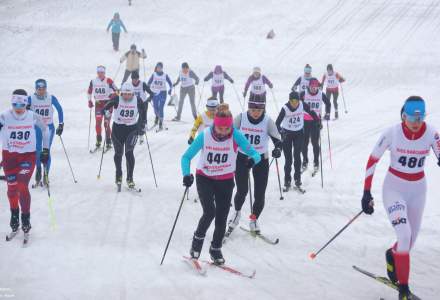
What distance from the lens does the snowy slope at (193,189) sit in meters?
6.08

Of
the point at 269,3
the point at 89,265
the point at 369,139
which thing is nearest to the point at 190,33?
the point at 269,3

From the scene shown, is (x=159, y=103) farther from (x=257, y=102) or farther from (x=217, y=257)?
(x=217, y=257)

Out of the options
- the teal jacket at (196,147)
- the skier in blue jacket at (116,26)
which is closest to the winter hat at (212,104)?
the teal jacket at (196,147)

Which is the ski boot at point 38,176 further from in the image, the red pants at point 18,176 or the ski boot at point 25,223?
the ski boot at point 25,223

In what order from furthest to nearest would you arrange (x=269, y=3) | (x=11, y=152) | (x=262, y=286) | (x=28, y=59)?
(x=269, y=3)
(x=28, y=59)
(x=11, y=152)
(x=262, y=286)

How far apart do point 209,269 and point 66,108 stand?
13106 millimetres

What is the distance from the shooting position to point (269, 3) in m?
33.3

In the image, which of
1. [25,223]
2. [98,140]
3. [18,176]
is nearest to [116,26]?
[98,140]

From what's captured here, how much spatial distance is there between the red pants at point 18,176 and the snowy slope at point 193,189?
2.09 feet

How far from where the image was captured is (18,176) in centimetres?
704

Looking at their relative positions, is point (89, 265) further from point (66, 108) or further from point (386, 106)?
point (386, 106)

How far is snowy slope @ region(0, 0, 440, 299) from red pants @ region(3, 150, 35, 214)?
638 millimetres

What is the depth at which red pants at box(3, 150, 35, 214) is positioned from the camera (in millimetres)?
7027

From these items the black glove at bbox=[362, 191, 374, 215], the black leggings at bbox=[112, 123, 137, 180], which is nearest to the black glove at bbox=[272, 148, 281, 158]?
the black glove at bbox=[362, 191, 374, 215]
